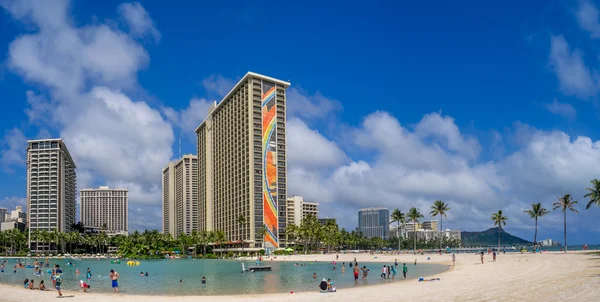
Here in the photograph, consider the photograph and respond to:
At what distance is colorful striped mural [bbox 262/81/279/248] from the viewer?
581 ft

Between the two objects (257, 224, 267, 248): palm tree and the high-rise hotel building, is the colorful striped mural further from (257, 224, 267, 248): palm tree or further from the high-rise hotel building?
(257, 224, 267, 248): palm tree

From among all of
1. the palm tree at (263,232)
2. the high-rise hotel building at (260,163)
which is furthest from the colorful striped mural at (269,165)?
the palm tree at (263,232)

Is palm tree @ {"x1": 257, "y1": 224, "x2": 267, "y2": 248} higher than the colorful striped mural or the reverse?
the reverse

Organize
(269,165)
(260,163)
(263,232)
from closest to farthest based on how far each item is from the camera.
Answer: (263,232), (260,163), (269,165)

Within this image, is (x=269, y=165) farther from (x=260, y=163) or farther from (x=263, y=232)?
(x=263, y=232)

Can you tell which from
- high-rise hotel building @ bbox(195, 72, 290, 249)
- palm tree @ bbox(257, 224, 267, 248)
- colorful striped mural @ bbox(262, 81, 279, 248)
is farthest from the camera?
colorful striped mural @ bbox(262, 81, 279, 248)

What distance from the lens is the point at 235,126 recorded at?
643 feet

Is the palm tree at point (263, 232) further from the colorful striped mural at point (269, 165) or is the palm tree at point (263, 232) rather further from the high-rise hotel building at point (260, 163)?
the colorful striped mural at point (269, 165)

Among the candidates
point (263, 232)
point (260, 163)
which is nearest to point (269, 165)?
point (260, 163)

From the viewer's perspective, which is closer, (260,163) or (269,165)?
(260,163)

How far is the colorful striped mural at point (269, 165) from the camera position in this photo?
177000mm

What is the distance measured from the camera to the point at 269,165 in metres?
179

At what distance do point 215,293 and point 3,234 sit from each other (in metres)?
183

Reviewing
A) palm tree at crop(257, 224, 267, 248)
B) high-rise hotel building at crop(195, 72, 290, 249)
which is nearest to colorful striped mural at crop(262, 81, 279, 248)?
high-rise hotel building at crop(195, 72, 290, 249)
